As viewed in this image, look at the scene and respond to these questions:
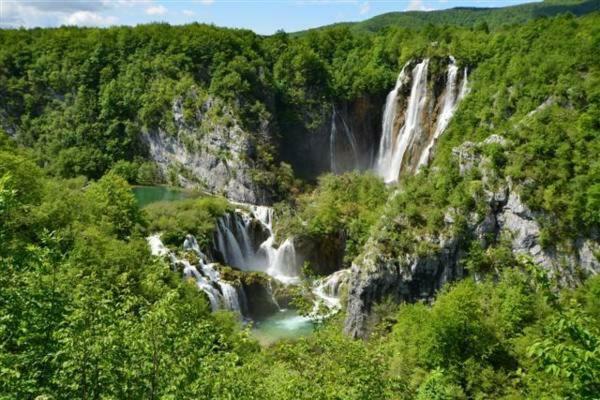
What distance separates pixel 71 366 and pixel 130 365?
3.04ft

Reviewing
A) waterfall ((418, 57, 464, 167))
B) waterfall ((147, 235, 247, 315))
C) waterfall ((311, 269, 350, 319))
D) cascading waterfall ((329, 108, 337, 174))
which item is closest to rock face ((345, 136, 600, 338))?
waterfall ((311, 269, 350, 319))

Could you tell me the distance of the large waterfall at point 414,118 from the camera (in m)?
43.3

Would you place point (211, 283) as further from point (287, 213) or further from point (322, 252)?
point (287, 213)

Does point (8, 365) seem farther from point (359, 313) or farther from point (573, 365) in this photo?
point (359, 313)

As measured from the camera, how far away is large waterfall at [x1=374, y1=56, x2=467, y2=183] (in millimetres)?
43281

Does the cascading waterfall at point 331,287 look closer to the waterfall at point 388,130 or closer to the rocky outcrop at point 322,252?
the rocky outcrop at point 322,252

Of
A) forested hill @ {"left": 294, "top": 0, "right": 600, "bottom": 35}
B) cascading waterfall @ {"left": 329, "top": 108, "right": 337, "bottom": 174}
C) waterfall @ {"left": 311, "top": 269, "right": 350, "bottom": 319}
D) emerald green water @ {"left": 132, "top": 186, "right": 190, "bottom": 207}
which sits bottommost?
waterfall @ {"left": 311, "top": 269, "right": 350, "bottom": 319}

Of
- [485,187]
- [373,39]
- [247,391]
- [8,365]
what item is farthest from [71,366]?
[373,39]

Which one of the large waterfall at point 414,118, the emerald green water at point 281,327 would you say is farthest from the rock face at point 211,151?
the emerald green water at point 281,327

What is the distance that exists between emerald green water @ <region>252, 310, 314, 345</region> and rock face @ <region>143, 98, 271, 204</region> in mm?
18211

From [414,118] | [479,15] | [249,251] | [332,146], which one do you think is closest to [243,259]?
[249,251]

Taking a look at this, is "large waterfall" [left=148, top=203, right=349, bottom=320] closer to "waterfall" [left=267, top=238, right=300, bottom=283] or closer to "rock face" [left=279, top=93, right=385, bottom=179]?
"waterfall" [left=267, top=238, right=300, bottom=283]

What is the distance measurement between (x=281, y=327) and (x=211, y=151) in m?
25.6

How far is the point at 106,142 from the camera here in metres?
57.9
